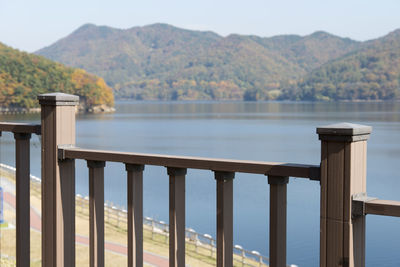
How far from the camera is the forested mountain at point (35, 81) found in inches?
5103

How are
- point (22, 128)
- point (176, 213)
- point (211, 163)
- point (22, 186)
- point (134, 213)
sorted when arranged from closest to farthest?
point (211, 163)
point (176, 213)
point (134, 213)
point (22, 128)
point (22, 186)

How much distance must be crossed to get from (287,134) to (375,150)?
22820mm

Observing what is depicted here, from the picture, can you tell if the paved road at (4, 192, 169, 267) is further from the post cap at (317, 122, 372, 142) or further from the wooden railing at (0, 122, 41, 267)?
the post cap at (317, 122, 372, 142)

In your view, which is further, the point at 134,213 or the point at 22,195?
the point at 22,195

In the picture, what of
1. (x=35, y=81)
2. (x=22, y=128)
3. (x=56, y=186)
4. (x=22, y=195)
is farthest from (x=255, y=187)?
(x=35, y=81)

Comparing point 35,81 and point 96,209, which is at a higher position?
point 35,81

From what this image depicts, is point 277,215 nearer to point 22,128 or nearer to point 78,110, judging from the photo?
point 22,128

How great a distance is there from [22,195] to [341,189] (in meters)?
2.08

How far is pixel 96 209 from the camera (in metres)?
3.08

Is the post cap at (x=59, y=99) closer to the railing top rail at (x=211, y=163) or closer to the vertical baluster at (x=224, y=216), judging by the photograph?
the railing top rail at (x=211, y=163)

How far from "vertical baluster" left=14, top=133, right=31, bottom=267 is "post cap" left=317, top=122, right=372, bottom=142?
190 centimetres

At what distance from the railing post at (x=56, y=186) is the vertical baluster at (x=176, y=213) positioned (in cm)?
77

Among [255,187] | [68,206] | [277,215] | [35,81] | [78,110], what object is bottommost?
[255,187]

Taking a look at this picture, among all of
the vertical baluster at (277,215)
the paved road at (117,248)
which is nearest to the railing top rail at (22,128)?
the vertical baluster at (277,215)
